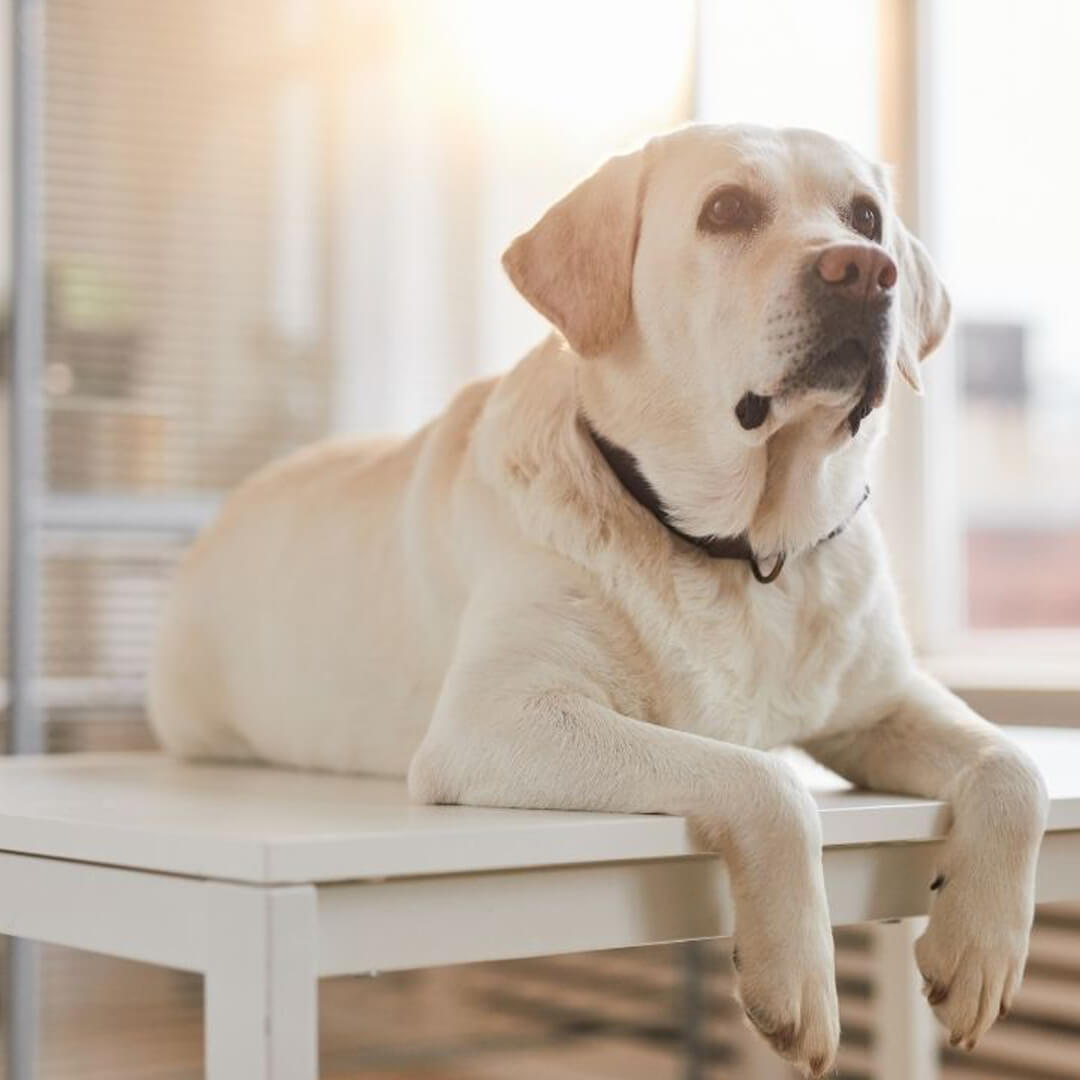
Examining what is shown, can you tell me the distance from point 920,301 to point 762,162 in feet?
0.67

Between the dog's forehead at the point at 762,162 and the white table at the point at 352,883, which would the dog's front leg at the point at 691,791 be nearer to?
the white table at the point at 352,883

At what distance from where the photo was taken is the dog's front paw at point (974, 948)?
1.15 metres

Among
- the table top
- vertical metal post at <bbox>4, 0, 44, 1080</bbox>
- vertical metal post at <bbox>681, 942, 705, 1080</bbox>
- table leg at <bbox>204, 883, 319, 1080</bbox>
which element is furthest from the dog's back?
vertical metal post at <bbox>681, 942, 705, 1080</bbox>

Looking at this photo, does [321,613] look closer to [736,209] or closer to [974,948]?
[736,209]

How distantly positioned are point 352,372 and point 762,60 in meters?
0.94

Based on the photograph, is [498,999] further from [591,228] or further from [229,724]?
[591,228]

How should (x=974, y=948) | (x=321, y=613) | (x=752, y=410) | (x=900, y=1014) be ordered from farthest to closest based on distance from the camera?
(x=900, y=1014)
(x=321, y=613)
(x=752, y=410)
(x=974, y=948)

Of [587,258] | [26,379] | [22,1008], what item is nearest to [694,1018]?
[22,1008]

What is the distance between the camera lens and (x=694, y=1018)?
299cm

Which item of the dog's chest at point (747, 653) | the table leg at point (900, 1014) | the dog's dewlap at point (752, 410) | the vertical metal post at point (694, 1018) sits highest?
the dog's dewlap at point (752, 410)

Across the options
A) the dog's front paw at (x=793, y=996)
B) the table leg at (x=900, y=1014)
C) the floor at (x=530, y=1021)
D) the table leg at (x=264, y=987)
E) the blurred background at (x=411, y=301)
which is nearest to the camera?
the table leg at (x=264, y=987)

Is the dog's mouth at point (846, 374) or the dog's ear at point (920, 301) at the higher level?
the dog's ear at point (920, 301)

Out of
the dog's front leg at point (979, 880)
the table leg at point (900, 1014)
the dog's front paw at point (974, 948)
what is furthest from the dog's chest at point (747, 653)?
the table leg at point (900, 1014)

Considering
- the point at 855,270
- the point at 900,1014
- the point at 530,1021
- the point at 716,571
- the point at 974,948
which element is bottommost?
the point at 530,1021
